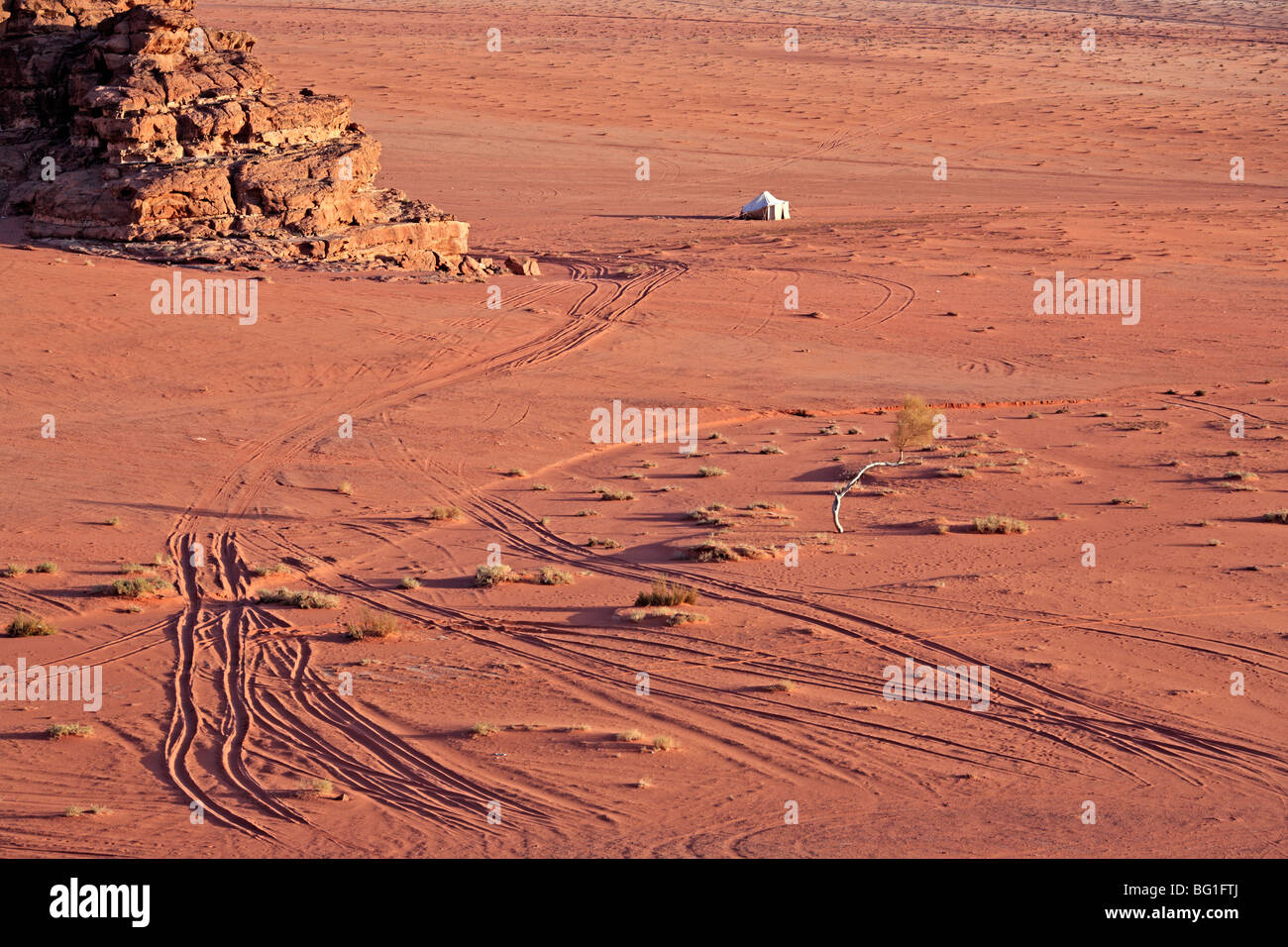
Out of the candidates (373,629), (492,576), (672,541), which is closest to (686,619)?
(492,576)

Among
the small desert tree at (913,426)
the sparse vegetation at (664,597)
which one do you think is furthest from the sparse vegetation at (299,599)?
the small desert tree at (913,426)

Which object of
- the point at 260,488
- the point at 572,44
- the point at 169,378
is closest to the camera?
the point at 260,488

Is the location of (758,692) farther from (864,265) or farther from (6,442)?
(864,265)

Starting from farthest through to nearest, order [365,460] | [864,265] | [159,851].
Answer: [864,265]
[365,460]
[159,851]

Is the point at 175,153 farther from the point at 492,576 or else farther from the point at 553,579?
the point at 553,579

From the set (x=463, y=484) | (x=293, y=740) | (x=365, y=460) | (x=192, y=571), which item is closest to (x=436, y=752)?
(x=293, y=740)

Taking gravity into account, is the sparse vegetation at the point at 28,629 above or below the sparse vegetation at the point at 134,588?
below

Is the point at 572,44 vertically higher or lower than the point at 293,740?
higher

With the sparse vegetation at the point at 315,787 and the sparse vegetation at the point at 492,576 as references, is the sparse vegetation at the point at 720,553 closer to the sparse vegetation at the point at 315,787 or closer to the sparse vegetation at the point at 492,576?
the sparse vegetation at the point at 492,576
